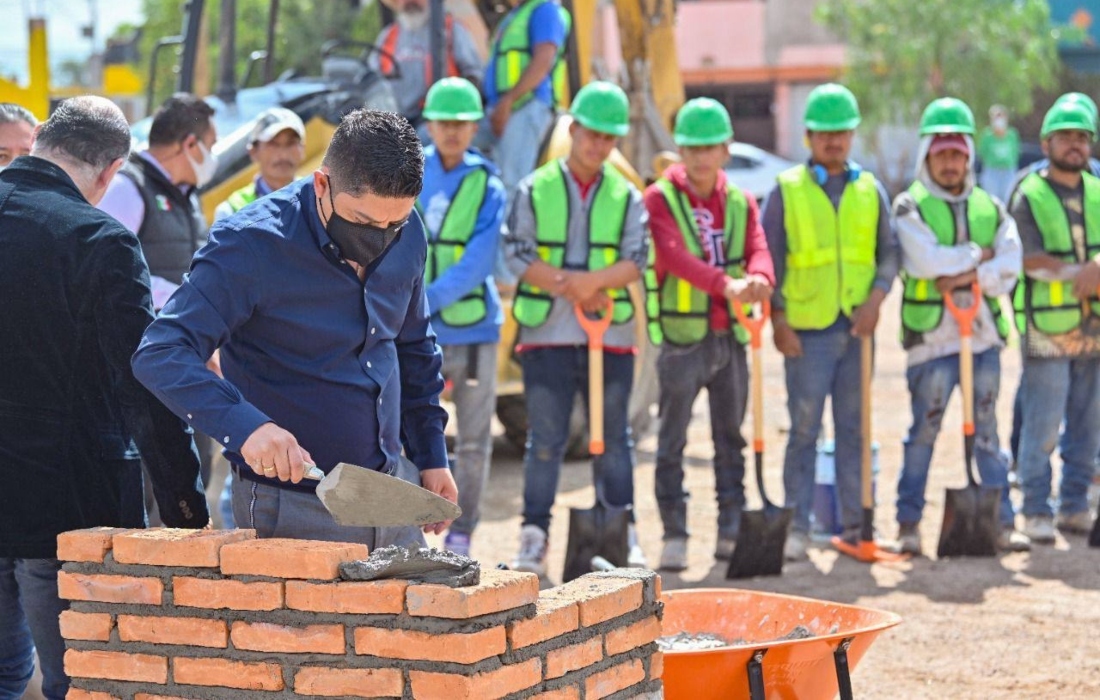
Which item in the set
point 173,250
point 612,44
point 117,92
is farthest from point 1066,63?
point 173,250

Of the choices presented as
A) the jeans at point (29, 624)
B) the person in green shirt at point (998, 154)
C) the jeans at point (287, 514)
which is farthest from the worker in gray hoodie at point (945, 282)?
the person in green shirt at point (998, 154)

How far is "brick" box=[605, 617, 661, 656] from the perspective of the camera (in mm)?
4055

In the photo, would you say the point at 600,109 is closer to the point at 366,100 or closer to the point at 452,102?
the point at 452,102

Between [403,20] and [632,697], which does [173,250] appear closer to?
[632,697]

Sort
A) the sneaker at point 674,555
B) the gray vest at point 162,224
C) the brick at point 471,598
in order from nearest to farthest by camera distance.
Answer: the brick at point 471,598, the gray vest at point 162,224, the sneaker at point 674,555

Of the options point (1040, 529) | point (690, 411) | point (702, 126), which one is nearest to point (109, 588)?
point (690, 411)

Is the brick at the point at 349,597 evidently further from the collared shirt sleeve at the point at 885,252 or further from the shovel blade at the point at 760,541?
the collared shirt sleeve at the point at 885,252

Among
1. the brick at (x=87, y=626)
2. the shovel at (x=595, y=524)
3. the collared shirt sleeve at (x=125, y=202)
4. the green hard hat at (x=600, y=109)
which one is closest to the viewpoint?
the brick at (x=87, y=626)

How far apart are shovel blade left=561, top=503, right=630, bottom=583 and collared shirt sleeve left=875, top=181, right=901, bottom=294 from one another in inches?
70.0

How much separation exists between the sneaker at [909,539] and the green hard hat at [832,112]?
197 cm

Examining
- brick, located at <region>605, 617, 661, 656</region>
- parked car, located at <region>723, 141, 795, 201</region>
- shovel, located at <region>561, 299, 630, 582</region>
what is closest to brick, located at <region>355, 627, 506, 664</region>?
brick, located at <region>605, 617, 661, 656</region>

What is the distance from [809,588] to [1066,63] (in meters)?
31.6

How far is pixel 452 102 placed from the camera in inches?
287

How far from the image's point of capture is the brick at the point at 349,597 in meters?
3.59
